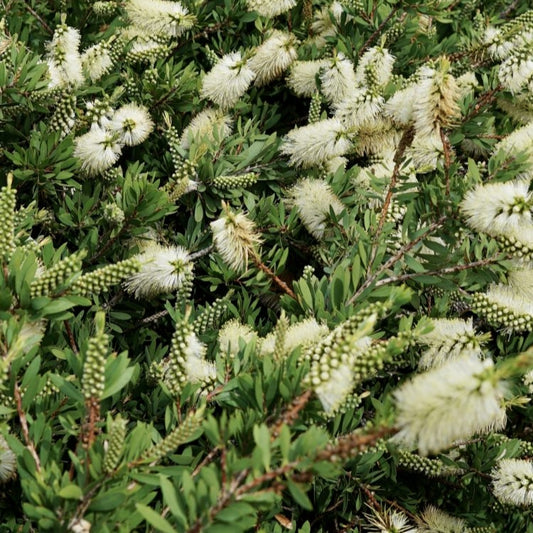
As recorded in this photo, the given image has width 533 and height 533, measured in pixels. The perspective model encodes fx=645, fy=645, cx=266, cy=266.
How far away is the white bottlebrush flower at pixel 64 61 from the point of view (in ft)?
6.71

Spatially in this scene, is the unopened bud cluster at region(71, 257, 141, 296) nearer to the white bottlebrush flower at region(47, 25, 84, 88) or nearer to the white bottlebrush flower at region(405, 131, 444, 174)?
the white bottlebrush flower at region(47, 25, 84, 88)

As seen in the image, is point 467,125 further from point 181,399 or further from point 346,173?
point 181,399

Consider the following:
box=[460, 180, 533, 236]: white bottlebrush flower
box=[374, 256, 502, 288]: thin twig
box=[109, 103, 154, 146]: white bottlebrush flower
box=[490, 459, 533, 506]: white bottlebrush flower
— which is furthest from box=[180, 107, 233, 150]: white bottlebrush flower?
box=[490, 459, 533, 506]: white bottlebrush flower

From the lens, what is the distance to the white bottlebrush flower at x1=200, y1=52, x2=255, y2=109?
2.24 meters

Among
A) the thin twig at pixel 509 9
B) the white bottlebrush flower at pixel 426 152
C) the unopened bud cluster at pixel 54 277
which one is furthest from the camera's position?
the thin twig at pixel 509 9

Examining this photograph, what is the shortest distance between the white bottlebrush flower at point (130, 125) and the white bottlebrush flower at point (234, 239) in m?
0.48

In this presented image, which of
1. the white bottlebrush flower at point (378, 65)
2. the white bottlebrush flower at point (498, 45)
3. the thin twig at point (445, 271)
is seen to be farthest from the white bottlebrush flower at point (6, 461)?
the white bottlebrush flower at point (498, 45)

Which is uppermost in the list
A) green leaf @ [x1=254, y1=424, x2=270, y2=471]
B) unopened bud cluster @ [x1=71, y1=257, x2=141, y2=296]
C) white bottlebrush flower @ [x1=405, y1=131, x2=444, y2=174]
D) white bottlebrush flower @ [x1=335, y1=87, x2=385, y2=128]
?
white bottlebrush flower @ [x1=335, y1=87, x2=385, y2=128]

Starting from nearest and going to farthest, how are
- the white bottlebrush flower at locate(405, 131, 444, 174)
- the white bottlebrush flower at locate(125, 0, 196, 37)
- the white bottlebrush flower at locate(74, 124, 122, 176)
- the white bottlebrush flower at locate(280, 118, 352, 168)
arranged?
the white bottlebrush flower at locate(74, 124, 122, 176)
the white bottlebrush flower at locate(280, 118, 352, 168)
the white bottlebrush flower at locate(405, 131, 444, 174)
the white bottlebrush flower at locate(125, 0, 196, 37)

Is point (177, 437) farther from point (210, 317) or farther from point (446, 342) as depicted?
point (446, 342)

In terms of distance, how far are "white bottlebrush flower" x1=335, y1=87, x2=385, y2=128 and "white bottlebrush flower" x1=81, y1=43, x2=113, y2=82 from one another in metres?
0.80

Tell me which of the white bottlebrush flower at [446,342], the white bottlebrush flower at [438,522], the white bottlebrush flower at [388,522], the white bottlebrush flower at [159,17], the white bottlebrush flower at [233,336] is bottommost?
the white bottlebrush flower at [438,522]

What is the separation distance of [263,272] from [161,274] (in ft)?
0.99

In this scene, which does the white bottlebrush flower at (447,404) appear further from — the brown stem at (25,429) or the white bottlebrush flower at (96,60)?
the white bottlebrush flower at (96,60)
